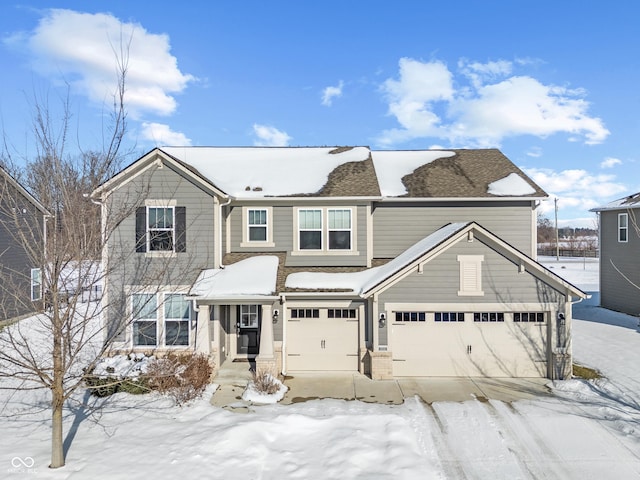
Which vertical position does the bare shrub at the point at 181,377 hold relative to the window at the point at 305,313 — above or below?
below

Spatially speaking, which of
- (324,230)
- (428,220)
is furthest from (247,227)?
(428,220)

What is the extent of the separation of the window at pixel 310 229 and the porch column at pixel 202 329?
425 centimetres

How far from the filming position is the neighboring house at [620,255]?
64.4 feet

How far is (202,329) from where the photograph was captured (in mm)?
12281

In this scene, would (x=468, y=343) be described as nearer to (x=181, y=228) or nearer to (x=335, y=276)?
(x=335, y=276)

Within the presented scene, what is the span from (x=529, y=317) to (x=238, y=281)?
9377 millimetres

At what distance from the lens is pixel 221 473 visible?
7.29 meters

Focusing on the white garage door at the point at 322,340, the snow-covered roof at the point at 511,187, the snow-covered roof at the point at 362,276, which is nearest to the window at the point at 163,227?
the snow-covered roof at the point at 362,276

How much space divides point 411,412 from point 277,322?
515cm

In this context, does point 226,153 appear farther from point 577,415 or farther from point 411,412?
point 577,415

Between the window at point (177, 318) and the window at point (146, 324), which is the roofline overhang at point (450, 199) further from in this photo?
the window at point (146, 324)

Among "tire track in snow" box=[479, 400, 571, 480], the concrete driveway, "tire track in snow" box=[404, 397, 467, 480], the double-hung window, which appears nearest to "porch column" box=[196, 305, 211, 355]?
the concrete driveway

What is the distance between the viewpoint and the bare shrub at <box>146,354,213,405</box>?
10234 millimetres

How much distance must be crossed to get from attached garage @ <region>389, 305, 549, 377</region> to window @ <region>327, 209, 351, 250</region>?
3338 millimetres
